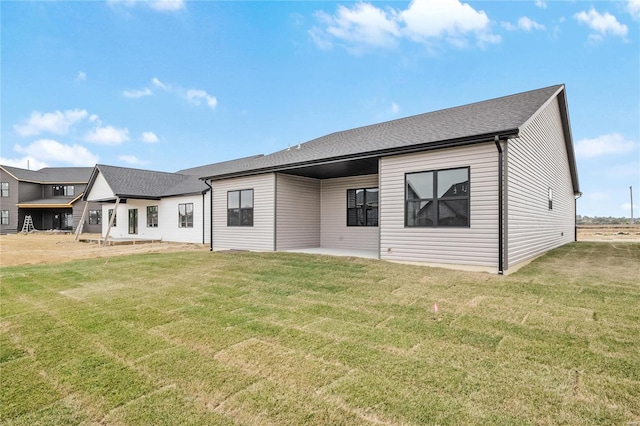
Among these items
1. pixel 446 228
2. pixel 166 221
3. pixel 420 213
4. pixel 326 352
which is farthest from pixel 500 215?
pixel 166 221

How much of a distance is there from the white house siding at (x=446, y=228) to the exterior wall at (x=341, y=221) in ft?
11.0

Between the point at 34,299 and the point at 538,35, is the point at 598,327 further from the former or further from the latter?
the point at 538,35

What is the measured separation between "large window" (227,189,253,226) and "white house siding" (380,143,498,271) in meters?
5.64

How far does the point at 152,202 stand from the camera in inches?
826

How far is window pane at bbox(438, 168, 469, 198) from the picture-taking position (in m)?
7.42

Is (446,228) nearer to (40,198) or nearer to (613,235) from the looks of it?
(613,235)

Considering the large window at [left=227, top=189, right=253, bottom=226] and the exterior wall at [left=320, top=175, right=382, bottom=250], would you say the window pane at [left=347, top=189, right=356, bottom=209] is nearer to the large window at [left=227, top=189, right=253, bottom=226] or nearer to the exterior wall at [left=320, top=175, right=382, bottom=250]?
the exterior wall at [left=320, top=175, right=382, bottom=250]

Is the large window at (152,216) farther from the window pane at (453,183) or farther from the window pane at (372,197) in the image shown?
the window pane at (453,183)

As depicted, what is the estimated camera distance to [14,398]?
2443 mm

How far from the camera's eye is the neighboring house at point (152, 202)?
707 inches

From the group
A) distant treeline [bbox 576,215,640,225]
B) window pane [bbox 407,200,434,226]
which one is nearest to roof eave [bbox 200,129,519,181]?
window pane [bbox 407,200,434,226]

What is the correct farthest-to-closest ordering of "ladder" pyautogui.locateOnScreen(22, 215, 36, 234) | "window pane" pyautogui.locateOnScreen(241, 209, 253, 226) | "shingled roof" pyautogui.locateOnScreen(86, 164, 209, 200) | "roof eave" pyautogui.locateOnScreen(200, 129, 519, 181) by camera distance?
1. "ladder" pyautogui.locateOnScreen(22, 215, 36, 234)
2. "shingled roof" pyautogui.locateOnScreen(86, 164, 209, 200)
3. "window pane" pyautogui.locateOnScreen(241, 209, 253, 226)
4. "roof eave" pyautogui.locateOnScreen(200, 129, 519, 181)

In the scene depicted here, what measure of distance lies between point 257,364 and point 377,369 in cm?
107

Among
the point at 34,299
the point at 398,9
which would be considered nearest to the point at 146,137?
the point at 398,9
